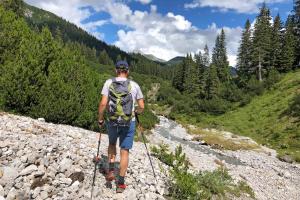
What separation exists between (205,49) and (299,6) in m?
39.1

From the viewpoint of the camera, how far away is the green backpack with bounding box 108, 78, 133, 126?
908cm

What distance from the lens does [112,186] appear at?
10.1 metres

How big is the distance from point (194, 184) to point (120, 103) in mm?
3865

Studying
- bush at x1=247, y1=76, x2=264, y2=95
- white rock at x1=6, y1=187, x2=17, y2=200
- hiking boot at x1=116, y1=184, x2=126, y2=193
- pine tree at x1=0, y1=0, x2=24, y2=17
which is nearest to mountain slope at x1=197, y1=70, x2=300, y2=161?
bush at x1=247, y1=76, x2=264, y2=95

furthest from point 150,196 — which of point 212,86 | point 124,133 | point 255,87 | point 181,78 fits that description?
point 181,78

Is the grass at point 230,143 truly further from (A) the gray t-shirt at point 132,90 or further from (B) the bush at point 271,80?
(A) the gray t-shirt at point 132,90

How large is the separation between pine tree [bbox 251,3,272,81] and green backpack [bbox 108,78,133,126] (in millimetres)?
68096

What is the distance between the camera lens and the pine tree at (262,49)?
243 feet

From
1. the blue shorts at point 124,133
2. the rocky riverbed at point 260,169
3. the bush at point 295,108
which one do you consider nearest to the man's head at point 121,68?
the blue shorts at point 124,133

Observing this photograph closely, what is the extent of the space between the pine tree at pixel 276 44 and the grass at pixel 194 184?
209ft

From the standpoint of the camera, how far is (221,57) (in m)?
102

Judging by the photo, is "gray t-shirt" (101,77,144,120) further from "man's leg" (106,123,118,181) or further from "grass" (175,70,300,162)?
"grass" (175,70,300,162)

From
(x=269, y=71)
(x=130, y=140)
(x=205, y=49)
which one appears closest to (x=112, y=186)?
(x=130, y=140)

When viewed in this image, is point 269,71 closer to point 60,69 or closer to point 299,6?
point 299,6
